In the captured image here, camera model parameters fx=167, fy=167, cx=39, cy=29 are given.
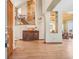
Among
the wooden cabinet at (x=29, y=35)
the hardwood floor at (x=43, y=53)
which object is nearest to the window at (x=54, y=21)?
the hardwood floor at (x=43, y=53)

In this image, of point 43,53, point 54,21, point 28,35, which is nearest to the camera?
point 43,53

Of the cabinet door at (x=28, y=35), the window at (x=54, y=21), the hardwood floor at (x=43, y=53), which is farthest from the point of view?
the cabinet door at (x=28, y=35)

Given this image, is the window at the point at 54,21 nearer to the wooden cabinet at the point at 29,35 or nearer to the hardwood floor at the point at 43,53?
the hardwood floor at the point at 43,53

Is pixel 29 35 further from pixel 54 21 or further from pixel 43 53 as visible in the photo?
pixel 43 53

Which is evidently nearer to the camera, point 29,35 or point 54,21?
point 54,21

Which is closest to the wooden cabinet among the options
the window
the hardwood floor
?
the window

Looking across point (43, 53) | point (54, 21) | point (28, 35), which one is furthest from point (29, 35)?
point (43, 53)

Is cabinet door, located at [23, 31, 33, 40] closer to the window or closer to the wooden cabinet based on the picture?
the wooden cabinet

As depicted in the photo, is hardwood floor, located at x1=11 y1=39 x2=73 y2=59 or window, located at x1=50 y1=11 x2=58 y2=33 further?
window, located at x1=50 y1=11 x2=58 y2=33

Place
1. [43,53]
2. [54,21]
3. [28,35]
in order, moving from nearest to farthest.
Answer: [43,53]
[54,21]
[28,35]

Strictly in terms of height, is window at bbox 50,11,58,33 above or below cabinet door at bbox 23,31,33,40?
above

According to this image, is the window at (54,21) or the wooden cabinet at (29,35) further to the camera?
the wooden cabinet at (29,35)

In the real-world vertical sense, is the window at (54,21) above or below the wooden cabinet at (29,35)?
above

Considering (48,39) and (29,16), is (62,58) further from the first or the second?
(29,16)
